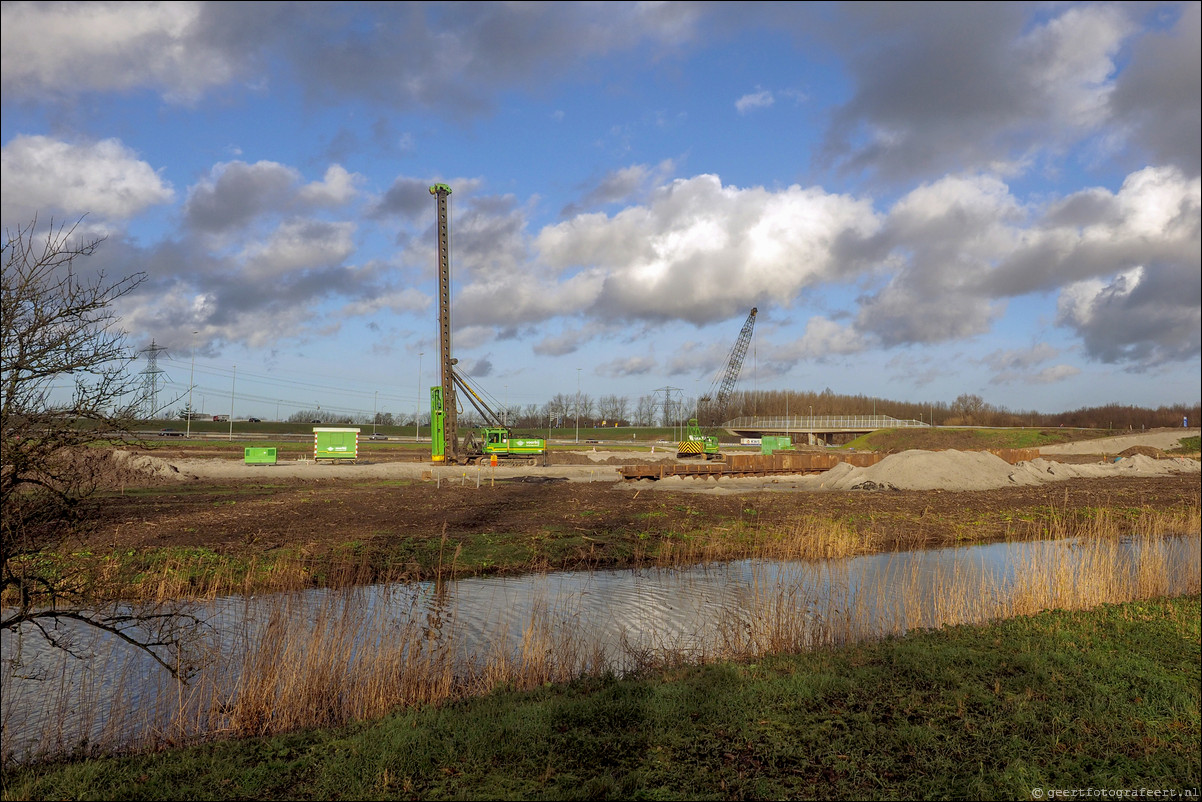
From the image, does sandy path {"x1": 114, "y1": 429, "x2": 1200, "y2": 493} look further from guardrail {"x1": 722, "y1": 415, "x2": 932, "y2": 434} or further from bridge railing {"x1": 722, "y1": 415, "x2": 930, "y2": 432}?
bridge railing {"x1": 722, "y1": 415, "x2": 930, "y2": 432}

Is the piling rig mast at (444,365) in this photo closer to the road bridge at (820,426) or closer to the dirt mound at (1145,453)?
the dirt mound at (1145,453)

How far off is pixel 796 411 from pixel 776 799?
143994mm

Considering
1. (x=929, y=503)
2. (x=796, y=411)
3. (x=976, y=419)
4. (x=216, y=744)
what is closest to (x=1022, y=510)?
(x=929, y=503)

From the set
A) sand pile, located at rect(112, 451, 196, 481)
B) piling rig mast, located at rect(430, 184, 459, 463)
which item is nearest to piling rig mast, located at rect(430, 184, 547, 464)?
piling rig mast, located at rect(430, 184, 459, 463)

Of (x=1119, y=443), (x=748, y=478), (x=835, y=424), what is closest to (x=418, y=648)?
(x=748, y=478)

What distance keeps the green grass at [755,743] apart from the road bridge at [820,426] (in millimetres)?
86668

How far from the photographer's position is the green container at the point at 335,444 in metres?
42.2

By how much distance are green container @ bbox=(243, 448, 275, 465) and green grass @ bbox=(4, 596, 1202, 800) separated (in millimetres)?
37237

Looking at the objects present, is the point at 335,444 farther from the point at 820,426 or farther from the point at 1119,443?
the point at 820,426

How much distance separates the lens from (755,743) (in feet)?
21.0

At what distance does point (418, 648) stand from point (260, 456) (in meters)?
35.8

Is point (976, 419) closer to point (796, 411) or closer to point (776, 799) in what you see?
point (796, 411)

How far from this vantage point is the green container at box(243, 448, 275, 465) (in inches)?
1583

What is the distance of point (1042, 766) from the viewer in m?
6.18
